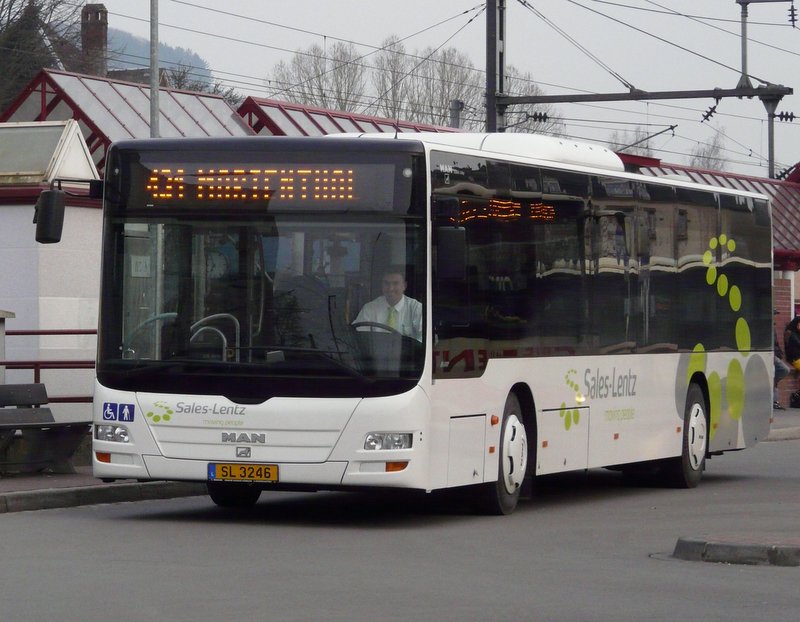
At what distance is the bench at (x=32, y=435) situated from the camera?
1619 centimetres

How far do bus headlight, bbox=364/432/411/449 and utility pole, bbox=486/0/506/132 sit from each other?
1417cm

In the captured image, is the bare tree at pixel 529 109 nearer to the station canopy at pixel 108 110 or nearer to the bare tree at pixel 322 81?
the bare tree at pixel 322 81

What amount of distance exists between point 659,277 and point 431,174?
15.9 ft

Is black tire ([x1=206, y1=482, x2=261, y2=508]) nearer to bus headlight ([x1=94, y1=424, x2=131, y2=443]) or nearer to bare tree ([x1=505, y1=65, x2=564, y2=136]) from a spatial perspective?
bus headlight ([x1=94, y1=424, x2=131, y2=443])

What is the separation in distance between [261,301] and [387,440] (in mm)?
1345

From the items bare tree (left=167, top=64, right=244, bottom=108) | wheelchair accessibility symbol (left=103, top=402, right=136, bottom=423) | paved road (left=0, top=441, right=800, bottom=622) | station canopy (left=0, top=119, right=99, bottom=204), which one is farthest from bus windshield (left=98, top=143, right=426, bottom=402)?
bare tree (left=167, top=64, right=244, bottom=108)

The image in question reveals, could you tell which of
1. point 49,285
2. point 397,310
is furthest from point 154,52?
point 397,310

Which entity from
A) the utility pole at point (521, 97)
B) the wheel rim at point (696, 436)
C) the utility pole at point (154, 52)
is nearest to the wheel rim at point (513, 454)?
the wheel rim at point (696, 436)

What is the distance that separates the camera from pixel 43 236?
1316 cm

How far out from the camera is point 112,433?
516 inches

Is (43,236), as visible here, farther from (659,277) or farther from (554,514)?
(659,277)

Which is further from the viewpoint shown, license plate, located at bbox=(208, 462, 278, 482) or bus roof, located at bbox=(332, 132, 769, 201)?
bus roof, located at bbox=(332, 132, 769, 201)

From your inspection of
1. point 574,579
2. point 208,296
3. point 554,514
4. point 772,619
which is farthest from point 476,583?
point 554,514

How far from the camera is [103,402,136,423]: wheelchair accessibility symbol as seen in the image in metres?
13.0
